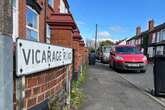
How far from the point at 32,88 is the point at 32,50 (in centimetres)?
55

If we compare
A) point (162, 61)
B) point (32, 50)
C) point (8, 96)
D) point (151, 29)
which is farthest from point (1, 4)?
point (151, 29)

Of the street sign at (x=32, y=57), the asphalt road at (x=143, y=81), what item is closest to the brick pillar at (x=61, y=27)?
the street sign at (x=32, y=57)

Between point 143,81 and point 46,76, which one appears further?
point 143,81

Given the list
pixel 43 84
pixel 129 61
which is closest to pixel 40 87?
pixel 43 84

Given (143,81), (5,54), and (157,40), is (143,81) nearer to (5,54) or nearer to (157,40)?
(5,54)

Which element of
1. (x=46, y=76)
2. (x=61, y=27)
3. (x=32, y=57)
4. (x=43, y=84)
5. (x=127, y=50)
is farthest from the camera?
(x=127, y=50)

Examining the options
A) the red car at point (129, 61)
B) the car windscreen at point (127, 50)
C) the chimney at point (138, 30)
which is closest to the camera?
the red car at point (129, 61)

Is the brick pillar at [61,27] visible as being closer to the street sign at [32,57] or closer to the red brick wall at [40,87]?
the red brick wall at [40,87]

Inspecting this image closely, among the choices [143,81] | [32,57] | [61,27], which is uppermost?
[61,27]

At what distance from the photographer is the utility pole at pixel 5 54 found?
6.16 feet

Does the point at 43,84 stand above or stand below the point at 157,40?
below

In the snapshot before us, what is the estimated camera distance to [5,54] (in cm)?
190

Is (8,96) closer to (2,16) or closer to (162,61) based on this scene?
(2,16)

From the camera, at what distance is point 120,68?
1877 centimetres
